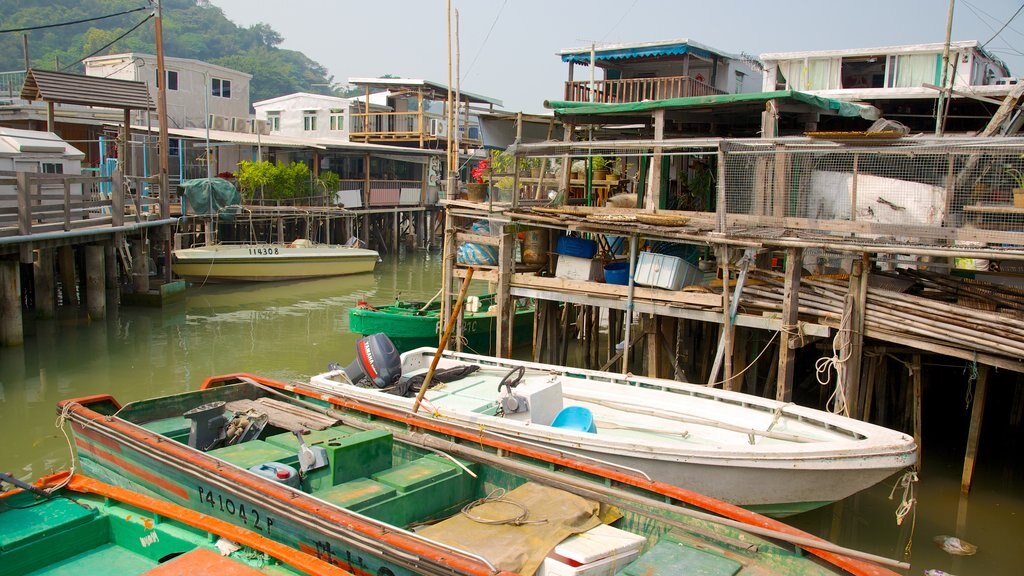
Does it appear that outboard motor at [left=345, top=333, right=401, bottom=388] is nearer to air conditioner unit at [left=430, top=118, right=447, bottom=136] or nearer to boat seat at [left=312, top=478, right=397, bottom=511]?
boat seat at [left=312, top=478, right=397, bottom=511]

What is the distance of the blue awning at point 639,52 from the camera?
968 inches

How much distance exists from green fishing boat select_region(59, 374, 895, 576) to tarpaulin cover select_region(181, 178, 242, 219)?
59.0 feet

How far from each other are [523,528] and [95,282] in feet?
52.9

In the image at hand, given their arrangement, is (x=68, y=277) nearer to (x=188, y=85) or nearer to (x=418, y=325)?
(x=418, y=325)

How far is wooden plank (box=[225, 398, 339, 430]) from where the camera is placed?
8.59 m

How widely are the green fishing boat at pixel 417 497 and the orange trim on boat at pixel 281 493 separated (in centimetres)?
1

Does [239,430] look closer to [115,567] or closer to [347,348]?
[115,567]

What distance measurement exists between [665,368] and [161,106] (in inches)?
632

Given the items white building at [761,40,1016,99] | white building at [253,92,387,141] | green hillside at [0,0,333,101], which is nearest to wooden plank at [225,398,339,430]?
white building at [761,40,1016,99]

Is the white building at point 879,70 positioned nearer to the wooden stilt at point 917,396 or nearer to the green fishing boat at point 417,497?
the wooden stilt at point 917,396

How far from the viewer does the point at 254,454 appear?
25.3 ft

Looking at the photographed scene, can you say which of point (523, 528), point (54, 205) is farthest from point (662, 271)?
point (54, 205)

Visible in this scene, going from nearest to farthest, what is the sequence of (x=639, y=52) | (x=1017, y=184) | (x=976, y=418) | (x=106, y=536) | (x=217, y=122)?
(x=106, y=536)
(x=976, y=418)
(x=1017, y=184)
(x=639, y=52)
(x=217, y=122)

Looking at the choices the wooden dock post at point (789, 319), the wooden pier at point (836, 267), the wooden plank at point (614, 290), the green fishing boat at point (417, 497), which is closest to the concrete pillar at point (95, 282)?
the wooden pier at point (836, 267)
